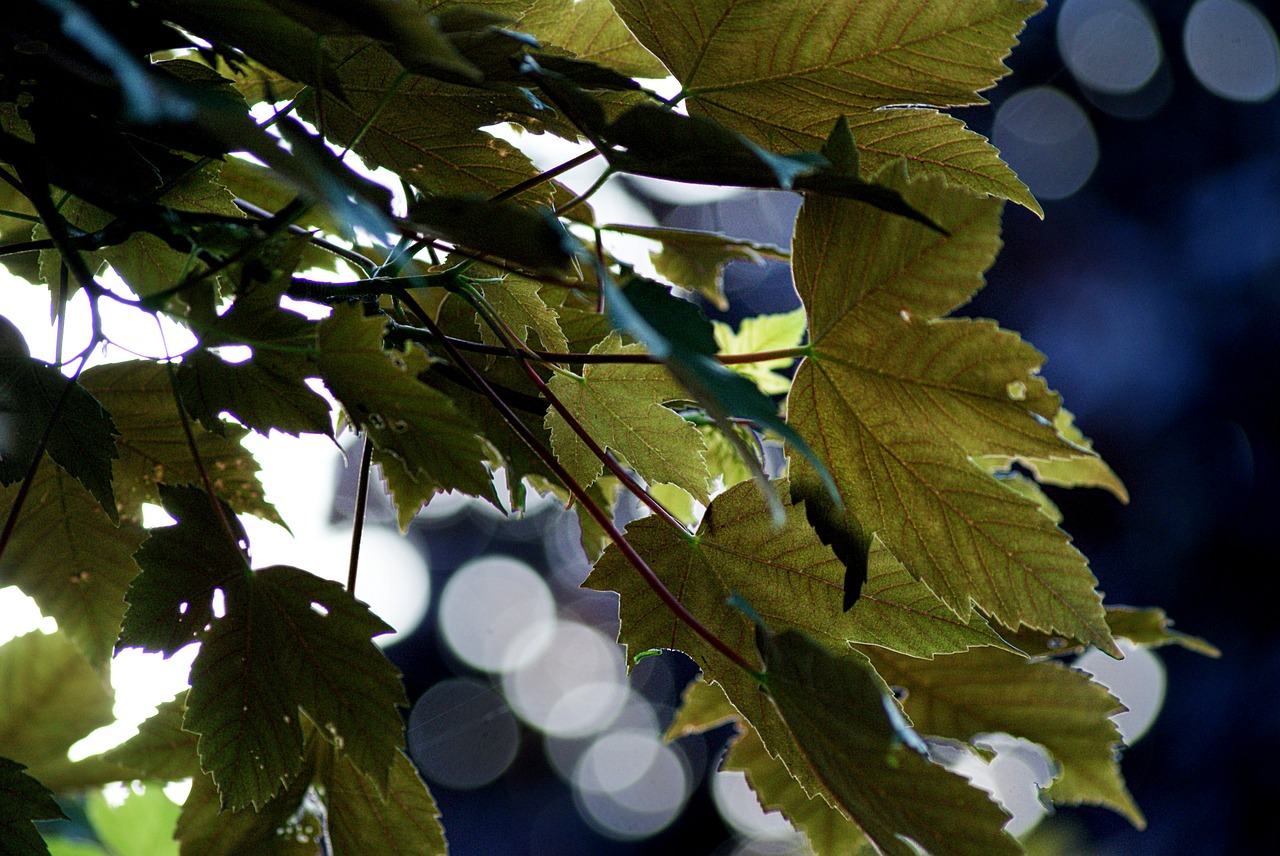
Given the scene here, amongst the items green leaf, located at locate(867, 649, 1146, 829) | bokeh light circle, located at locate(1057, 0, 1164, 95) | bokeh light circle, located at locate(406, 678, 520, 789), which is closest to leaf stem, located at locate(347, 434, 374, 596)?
green leaf, located at locate(867, 649, 1146, 829)

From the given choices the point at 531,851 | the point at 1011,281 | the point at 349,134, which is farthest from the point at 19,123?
the point at 531,851

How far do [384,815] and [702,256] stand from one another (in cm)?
41

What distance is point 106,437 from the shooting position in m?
0.37

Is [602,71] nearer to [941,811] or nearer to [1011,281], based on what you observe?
[941,811]

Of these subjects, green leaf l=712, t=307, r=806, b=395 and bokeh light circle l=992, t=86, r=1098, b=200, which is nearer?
green leaf l=712, t=307, r=806, b=395

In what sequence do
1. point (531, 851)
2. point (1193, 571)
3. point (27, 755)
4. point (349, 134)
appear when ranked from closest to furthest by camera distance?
point (349, 134), point (27, 755), point (1193, 571), point (531, 851)

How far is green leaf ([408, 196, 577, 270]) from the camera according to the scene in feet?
0.90

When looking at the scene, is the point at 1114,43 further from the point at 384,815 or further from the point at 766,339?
the point at 384,815

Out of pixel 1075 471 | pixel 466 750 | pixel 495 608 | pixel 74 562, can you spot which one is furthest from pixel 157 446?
pixel 495 608

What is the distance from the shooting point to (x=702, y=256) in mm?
667

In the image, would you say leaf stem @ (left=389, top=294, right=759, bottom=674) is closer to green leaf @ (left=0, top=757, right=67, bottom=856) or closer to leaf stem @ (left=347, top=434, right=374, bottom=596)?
leaf stem @ (left=347, top=434, right=374, bottom=596)

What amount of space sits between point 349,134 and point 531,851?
4.84 meters

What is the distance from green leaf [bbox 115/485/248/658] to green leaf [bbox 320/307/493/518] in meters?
0.10

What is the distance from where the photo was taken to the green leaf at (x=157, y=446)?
48 centimetres
